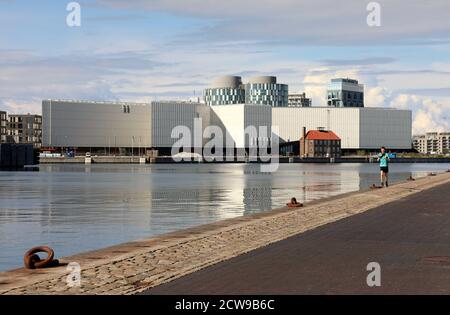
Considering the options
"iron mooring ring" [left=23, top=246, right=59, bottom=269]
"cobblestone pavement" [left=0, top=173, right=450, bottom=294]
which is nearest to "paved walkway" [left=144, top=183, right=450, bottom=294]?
"cobblestone pavement" [left=0, top=173, right=450, bottom=294]

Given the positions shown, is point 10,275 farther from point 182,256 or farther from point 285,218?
point 285,218

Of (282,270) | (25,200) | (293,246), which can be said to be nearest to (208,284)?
(282,270)

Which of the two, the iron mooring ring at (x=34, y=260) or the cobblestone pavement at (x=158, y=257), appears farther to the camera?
Answer: the iron mooring ring at (x=34, y=260)

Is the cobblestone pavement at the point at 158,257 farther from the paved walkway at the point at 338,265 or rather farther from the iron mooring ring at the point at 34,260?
the paved walkway at the point at 338,265

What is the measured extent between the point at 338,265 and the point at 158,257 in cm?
411

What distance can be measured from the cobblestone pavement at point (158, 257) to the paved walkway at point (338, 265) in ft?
1.77

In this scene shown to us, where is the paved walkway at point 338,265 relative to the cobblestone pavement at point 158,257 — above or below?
above

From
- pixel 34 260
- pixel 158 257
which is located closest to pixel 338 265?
pixel 158 257

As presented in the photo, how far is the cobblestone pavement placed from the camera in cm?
1256

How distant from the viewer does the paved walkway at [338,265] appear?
12.0m

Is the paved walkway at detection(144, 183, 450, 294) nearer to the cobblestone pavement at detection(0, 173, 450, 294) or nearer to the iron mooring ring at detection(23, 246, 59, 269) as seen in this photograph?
the cobblestone pavement at detection(0, 173, 450, 294)

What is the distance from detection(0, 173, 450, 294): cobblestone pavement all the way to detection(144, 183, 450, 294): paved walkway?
0.54 m

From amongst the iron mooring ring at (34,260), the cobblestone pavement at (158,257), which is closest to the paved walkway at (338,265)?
the cobblestone pavement at (158,257)
